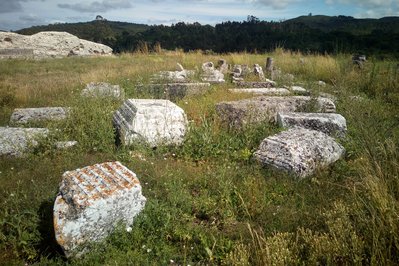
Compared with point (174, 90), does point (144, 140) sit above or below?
below

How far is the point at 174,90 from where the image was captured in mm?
9180

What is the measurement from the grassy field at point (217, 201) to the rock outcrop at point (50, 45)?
2065 cm

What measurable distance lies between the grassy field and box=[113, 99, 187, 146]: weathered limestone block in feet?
0.64

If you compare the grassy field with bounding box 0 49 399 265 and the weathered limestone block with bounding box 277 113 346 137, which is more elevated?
the weathered limestone block with bounding box 277 113 346 137

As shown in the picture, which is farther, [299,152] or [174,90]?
[174,90]

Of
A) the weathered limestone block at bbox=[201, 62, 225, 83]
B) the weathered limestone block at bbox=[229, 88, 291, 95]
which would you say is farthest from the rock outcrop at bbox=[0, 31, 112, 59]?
the weathered limestone block at bbox=[229, 88, 291, 95]

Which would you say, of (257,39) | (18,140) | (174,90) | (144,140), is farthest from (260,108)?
(257,39)

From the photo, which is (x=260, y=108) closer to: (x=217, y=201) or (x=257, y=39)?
(x=217, y=201)

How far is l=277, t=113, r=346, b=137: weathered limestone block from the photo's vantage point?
611 centimetres

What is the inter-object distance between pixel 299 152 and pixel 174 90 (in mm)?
4953

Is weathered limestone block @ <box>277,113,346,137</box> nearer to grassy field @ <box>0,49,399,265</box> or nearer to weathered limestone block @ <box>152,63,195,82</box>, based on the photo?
grassy field @ <box>0,49,399,265</box>

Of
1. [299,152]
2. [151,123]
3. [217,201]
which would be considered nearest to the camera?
[217,201]

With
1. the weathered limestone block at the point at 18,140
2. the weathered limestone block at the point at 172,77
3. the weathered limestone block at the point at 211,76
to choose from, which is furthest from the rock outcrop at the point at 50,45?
the weathered limestone block at the point at 18,140

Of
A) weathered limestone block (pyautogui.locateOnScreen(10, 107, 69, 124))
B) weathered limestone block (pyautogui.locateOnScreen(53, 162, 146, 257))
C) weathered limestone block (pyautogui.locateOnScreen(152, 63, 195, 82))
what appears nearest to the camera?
weathered limestone block (pyautogui.locateOnScreen(53, 162, 146, 257))
